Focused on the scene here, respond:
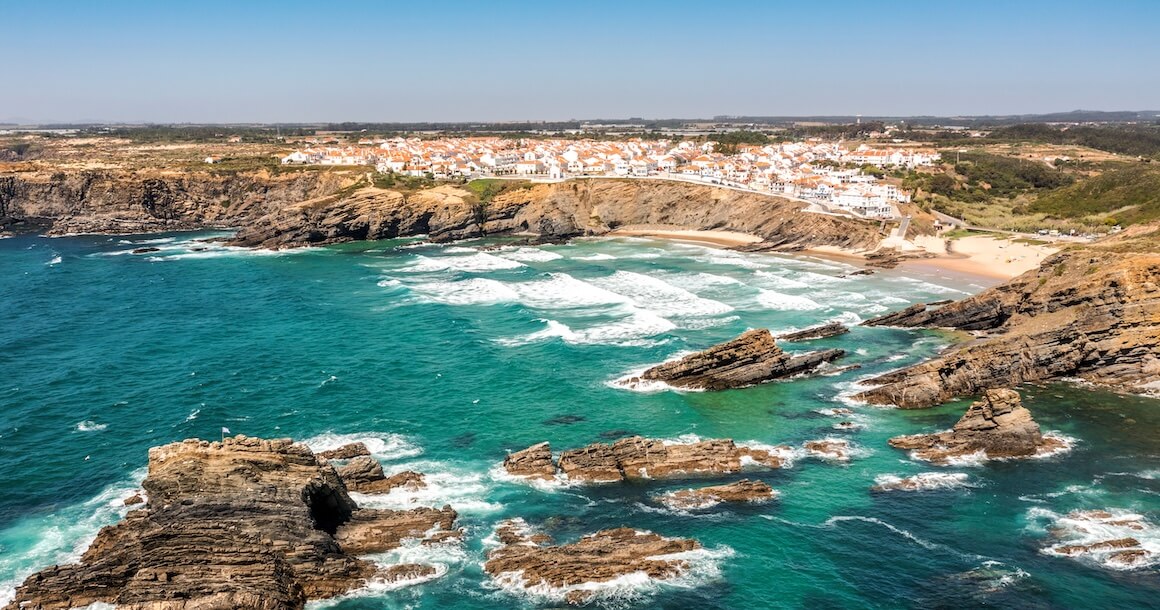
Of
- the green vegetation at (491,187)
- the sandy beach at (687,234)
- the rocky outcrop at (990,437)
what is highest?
the green vegetation at (491,187)

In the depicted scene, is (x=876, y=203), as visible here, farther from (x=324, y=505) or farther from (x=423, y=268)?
(x=324, y=505)

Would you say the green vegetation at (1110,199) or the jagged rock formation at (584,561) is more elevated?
the green vegetation at (1110,199)

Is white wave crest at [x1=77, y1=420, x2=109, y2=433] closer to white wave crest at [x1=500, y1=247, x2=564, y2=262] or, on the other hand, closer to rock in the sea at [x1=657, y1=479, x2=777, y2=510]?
rock in the sea at [x1=657, y1=479, x2=777, y2=510]

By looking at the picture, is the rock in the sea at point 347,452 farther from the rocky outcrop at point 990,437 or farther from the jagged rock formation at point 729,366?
the rocky outcrop at point 990,437

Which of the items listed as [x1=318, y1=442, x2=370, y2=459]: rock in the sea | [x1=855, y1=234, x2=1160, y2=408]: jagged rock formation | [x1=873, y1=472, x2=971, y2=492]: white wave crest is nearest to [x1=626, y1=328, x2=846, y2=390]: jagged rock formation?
[x1=855, y1=234, x2=1160, y2=408]: jagged rock formation

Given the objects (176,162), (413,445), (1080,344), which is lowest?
(413,445)

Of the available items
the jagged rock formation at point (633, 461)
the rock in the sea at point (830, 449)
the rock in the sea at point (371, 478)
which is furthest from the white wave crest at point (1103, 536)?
the rock in the sea at point (371, 478)

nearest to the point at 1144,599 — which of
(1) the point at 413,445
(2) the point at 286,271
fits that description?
(1) the point at 413,445
